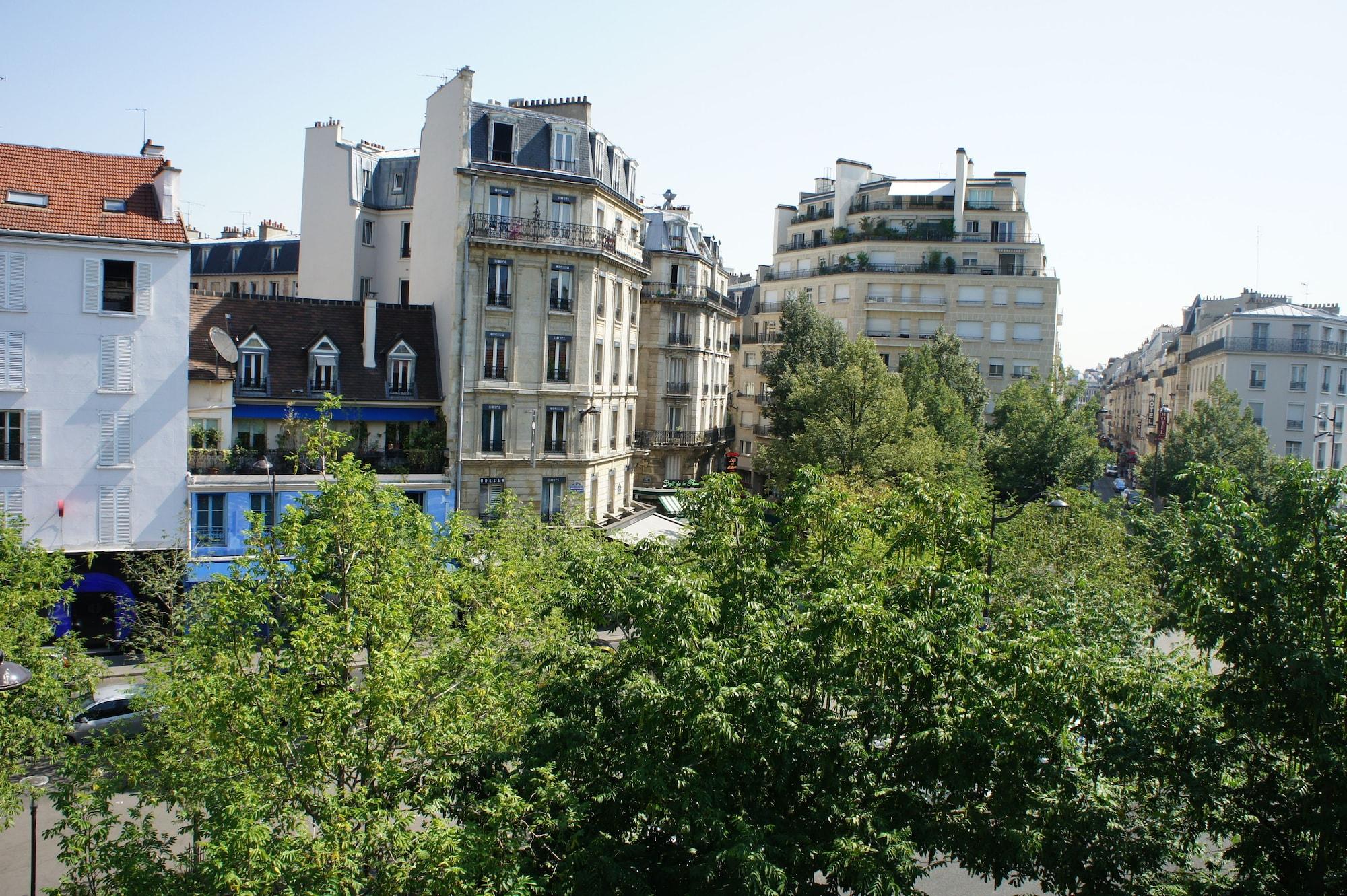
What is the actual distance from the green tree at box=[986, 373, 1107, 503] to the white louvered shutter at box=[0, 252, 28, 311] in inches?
1458

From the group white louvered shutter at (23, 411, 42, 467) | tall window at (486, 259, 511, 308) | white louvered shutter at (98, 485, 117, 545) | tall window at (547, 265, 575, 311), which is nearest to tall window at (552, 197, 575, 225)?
tall window at (547, 265, 575, 311)

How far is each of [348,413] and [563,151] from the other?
12.2m

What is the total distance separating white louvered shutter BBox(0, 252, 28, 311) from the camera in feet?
90.1

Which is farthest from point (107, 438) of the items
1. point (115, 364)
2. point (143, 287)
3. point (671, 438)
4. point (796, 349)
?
point (796, 349)

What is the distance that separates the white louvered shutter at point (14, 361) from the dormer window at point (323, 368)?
843cm

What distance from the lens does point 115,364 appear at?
28.7 meters

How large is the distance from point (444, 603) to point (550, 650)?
1.76 m

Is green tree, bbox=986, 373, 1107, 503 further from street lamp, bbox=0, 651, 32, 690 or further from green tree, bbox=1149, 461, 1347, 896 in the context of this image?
street lamp, bbox=0, 651, 32, 690

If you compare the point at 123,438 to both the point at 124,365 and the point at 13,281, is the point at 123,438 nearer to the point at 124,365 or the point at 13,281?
the point at 124,365

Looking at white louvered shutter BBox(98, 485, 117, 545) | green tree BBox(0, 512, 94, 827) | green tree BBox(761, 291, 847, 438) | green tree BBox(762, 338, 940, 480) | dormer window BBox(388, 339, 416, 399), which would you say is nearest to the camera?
green tree BBox(0, 512, 94, 827)

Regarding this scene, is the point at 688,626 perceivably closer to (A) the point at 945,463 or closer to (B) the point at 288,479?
(B) the point at 288,479

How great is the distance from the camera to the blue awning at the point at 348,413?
32562 millimetres

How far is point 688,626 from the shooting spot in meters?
11.0

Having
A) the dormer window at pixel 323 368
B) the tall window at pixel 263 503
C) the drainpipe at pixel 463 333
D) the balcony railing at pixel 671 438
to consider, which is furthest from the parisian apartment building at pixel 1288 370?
the tall window at pixel 263 503
